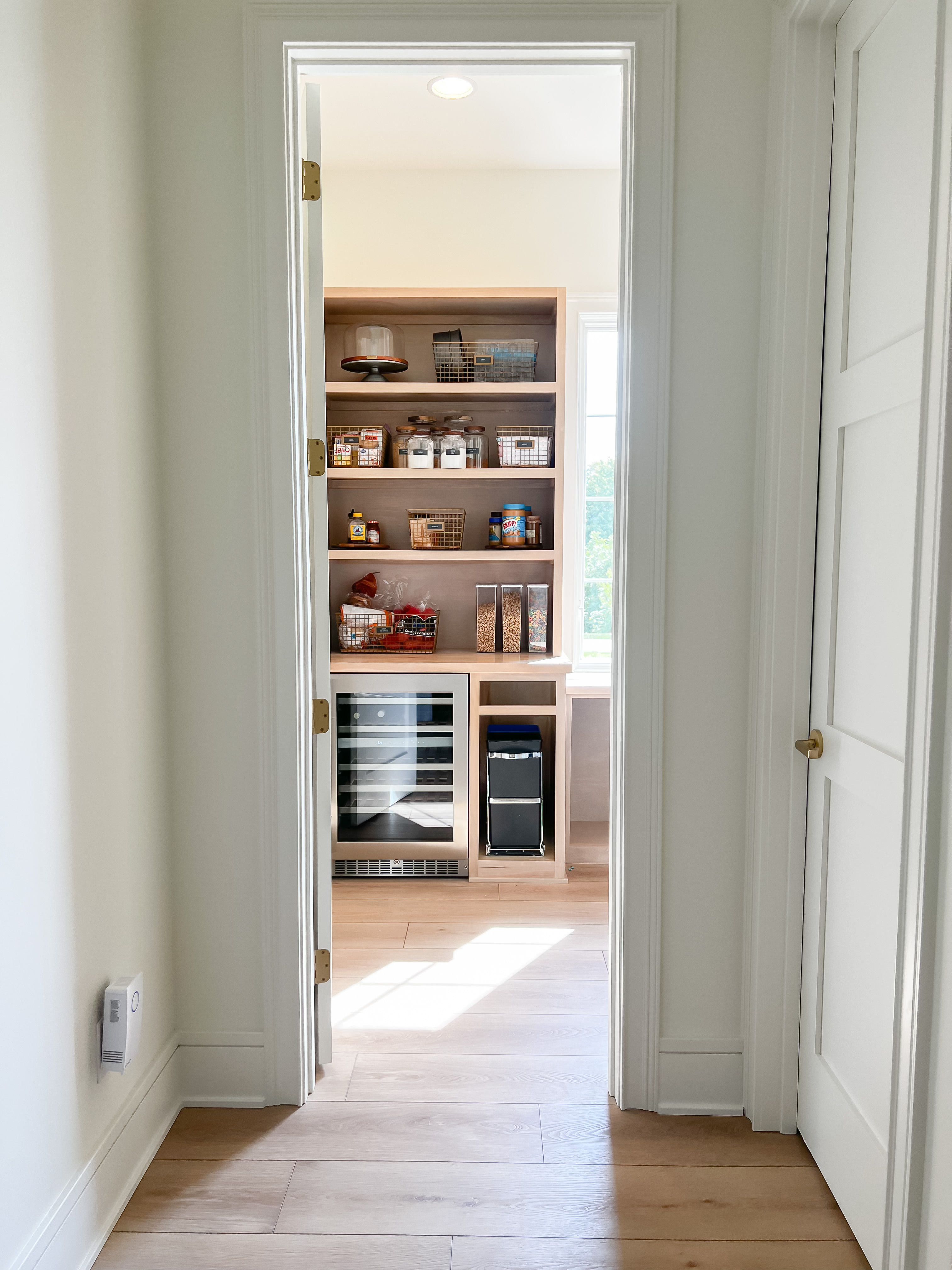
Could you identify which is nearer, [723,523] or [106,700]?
[106,700]

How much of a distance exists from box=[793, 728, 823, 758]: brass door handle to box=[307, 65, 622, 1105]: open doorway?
1322 millimetres

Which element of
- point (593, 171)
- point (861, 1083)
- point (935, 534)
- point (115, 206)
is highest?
point (593, 171)

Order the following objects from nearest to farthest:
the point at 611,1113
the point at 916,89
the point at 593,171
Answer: the point at 916,89, the point at 611,1113, the point at 593,171

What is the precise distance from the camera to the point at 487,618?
11.8ft

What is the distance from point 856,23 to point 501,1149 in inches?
89.6

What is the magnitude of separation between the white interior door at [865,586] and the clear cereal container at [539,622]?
6.01 ft

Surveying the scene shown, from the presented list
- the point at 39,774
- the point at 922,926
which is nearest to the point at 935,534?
the point at 922,926

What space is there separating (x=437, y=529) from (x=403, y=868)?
1.37m

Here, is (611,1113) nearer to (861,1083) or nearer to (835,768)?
(861,1083)

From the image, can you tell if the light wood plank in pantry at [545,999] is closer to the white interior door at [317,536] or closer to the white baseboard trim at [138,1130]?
the white interior door at [317,536]

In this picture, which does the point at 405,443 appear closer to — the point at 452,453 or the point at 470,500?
the point at 452,453

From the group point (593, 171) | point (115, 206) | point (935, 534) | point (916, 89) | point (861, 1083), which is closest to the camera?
point (935, 534)

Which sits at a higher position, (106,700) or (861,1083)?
(106,700)

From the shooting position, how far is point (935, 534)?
123 cm
